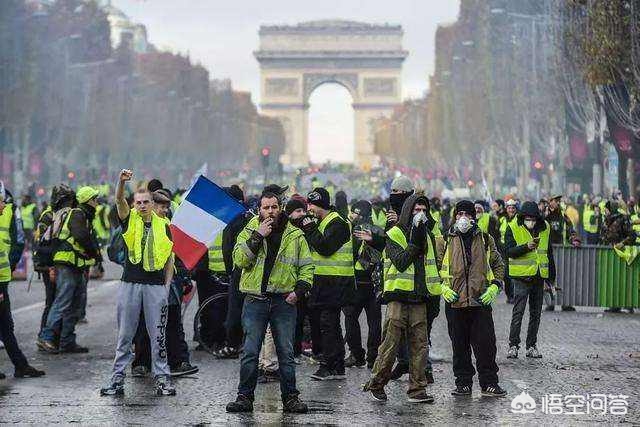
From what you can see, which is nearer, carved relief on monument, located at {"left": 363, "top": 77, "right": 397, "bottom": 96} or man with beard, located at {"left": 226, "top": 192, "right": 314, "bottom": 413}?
man with beard, located at {"left": 226, "top": 192, "right": 314, "bottom": 413}

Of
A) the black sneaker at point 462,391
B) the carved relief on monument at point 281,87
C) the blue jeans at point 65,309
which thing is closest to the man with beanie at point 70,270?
the blue jeans at point 65,309

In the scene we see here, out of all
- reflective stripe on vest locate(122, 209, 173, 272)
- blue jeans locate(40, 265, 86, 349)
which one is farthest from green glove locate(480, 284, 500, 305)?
blue jeans locate(40, 265, 86, 349)

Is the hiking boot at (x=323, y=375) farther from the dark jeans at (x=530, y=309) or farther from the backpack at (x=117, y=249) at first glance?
the dark jeans at (x=530, y=309)

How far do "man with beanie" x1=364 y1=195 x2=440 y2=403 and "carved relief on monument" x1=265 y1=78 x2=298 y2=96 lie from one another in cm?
15381

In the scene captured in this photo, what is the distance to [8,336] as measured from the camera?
14.2 metres

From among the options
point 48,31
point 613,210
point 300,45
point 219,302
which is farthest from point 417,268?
point 300,45

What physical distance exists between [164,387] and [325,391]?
1.30 meters

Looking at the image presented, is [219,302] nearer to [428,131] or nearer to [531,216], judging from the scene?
[531,216]

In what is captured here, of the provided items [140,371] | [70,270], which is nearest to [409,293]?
[140,371]

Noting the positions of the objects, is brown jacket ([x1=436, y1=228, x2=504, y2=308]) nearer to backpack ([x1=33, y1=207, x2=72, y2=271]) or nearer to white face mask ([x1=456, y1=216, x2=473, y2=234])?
white face mask ([x1=456, y1=216, x2=473, y2=234])

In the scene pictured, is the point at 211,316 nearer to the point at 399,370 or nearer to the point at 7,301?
the point at 7,301

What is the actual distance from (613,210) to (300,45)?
460 feet

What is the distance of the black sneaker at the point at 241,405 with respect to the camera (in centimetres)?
1197

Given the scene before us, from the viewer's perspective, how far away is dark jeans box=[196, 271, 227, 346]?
1634 centimetres
